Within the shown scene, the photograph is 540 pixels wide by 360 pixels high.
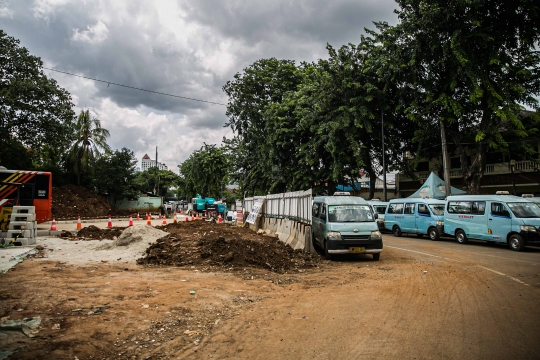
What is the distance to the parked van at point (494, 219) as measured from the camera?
1334 cm

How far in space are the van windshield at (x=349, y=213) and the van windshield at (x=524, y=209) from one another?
19.8ft

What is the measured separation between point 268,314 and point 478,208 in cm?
1300

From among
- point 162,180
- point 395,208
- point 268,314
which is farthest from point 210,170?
point 268,314

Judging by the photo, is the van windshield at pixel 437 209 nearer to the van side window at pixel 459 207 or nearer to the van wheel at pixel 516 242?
the van side window at pixel 459 207

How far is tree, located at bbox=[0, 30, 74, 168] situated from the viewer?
22594 millimetres

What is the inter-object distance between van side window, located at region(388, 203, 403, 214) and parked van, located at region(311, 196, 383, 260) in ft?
30.1

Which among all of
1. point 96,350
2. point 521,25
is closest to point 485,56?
point 521,25

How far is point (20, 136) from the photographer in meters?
24.6

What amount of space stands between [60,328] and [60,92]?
24.5 m

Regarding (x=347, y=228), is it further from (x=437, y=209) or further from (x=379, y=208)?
(x=379, y=208)

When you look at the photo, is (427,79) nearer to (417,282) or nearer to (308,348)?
(417,282)

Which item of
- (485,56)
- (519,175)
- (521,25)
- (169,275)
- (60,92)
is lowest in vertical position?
(169,275)

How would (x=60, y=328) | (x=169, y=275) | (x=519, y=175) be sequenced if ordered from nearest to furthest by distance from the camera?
1. (x=60, y=328)
2. (x=169, y=275)
3. (x=519, y=175)

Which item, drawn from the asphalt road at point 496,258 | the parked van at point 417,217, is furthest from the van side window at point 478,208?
the parked van at point 417,217
